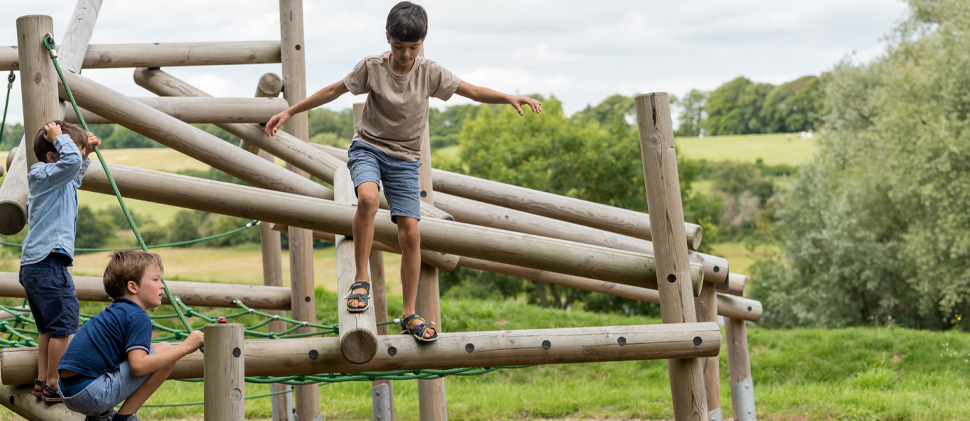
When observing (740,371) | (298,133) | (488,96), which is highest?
(298,133)

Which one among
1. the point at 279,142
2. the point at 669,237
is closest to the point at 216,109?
the point at 279,142

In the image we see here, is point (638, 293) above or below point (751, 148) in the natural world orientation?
below

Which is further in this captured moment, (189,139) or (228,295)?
(228,295)

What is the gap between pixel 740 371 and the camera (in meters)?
6.51

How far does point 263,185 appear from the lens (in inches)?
189

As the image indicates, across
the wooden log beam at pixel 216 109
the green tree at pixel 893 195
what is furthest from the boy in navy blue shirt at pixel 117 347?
the green tree at pixel 893 195

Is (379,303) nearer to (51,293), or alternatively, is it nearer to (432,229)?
(432,229)

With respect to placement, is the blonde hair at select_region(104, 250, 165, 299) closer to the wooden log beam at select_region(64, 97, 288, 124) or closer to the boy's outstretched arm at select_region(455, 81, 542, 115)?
the boy's outstretched arm at select_region(455, 81, 542, 115)

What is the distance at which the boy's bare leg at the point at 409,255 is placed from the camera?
3.86 metres

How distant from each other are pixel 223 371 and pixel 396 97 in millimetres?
1440

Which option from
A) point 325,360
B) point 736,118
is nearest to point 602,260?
point 325,360

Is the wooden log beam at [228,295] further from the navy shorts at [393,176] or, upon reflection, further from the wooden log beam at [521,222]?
the navy shorts at [393,176]

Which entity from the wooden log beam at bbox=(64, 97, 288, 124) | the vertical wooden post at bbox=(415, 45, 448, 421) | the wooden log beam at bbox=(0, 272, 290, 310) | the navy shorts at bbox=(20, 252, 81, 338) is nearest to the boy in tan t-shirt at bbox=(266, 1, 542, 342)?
the vertical wooden post at bbox=(415, 45, 448, 421)

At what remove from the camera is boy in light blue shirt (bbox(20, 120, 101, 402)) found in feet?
11.2
